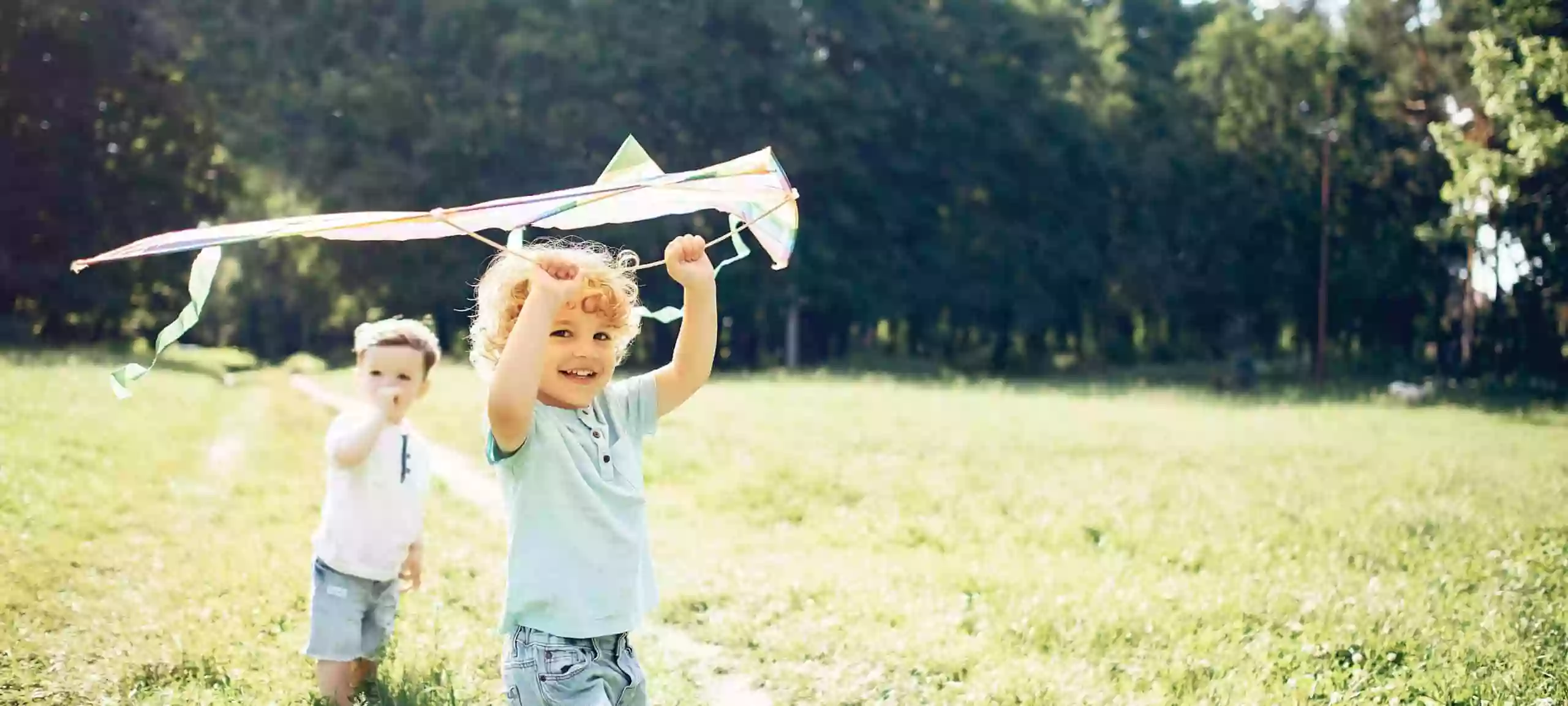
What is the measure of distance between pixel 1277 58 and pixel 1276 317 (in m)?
10.8

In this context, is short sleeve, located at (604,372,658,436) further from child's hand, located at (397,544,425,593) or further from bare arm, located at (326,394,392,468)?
child's hand, located at (397,544,425,593)

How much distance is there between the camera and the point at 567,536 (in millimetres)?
3252

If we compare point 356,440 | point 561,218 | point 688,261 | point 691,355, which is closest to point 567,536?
point 691,355

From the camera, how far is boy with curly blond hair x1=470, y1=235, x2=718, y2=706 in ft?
10.2

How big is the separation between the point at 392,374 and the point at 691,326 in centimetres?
171

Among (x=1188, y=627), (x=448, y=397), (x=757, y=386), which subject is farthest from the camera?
(x=757, y=386)

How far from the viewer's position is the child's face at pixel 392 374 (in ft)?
15.4

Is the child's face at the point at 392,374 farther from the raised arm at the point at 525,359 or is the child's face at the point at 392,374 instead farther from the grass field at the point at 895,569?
the raised arm at the point at 525,359

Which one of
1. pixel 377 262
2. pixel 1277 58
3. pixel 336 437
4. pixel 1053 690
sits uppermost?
pixel 1277 58

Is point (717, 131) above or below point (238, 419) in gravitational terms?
above

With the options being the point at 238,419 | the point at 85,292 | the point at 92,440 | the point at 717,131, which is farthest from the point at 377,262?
the point at 92,440

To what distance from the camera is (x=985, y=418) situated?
60.2 ft

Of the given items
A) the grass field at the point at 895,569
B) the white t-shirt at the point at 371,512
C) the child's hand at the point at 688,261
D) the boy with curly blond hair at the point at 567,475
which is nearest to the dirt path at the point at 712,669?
the grass field at the point at 895,569

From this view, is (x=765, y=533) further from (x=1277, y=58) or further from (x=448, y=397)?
(x=1277, y=58)
